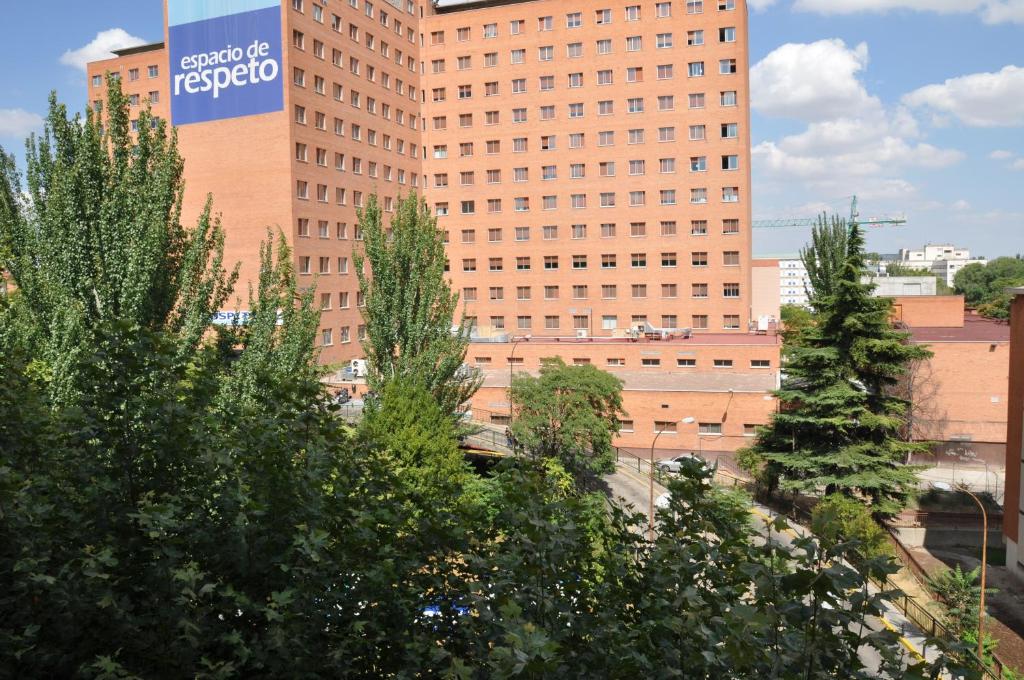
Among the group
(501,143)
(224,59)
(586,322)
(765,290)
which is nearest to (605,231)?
(586,322)

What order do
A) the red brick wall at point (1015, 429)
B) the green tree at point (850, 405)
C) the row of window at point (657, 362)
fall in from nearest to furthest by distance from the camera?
1. the red brick wall at point (1015, 429)
2. the green tree at point (850, 405)
3. the row of window at point (657, 362)

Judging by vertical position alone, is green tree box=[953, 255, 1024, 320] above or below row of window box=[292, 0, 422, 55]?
below

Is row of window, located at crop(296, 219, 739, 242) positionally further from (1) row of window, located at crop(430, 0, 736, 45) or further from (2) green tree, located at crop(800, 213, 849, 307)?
(1) row of window, located at crop(430, 0, 736, 45)

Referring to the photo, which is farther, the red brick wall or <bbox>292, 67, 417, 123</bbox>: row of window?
<bbox>292, 67, 417, 123</bbox>: row of window

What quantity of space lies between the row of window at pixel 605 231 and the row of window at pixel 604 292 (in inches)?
122

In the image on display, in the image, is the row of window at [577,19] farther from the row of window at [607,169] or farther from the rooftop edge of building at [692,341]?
the rooftop edge of building at [692,341]

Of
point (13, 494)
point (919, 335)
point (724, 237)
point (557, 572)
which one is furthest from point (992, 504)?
point (13, 494)

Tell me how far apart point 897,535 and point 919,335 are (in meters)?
25.4

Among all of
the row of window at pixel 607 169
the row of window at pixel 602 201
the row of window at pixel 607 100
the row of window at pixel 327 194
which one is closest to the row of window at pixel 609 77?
the row of window at pixel 607 100

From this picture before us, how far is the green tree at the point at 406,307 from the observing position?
102 ft

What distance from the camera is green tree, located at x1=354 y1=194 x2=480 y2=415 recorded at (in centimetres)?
3108

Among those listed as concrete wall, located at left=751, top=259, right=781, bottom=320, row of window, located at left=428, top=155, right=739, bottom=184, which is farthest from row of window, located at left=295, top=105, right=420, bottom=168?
concrete wall, located at left=751, top=259, right=781, bottom=320

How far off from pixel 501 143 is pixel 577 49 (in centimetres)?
1102

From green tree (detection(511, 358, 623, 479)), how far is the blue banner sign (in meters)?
31.2
